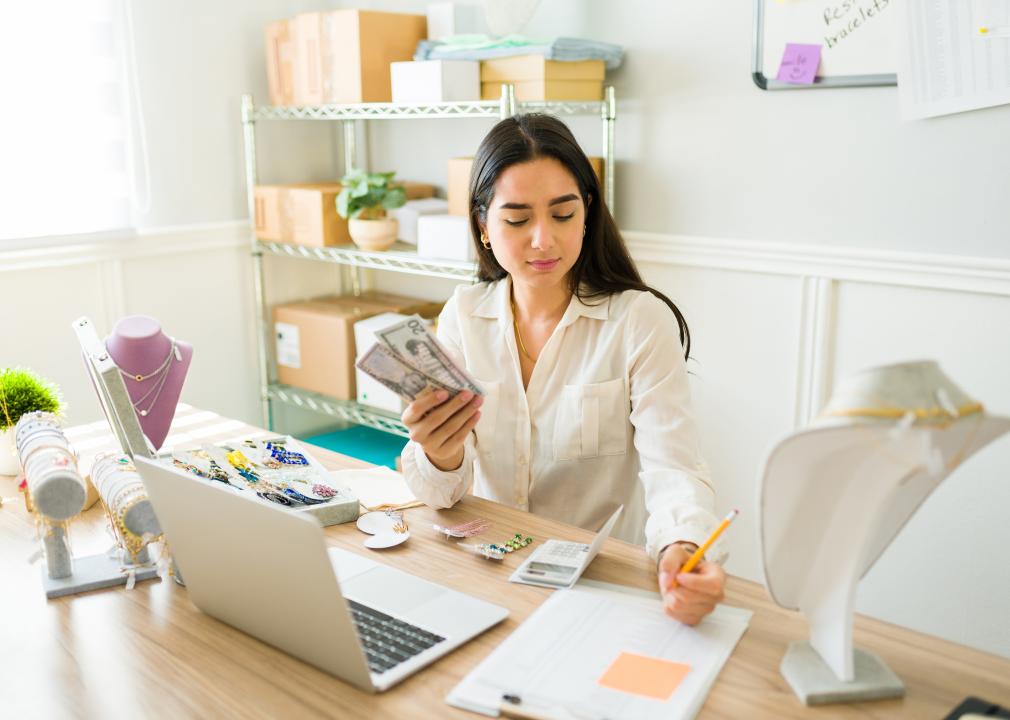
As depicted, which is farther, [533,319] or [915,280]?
[915,280]

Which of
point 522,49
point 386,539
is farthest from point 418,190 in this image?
point 386,539

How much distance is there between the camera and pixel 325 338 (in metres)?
3.16

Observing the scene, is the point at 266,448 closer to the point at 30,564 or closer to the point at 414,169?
the point at 30,564

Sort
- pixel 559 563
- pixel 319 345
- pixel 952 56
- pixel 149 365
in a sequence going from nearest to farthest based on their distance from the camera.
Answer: pixel 559 563 → pixel 149 365 → pixel 952 56 → pixel 319 345

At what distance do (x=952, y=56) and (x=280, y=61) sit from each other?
2088 mm

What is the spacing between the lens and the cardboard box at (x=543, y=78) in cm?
245

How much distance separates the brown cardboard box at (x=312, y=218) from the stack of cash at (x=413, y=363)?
182 cm

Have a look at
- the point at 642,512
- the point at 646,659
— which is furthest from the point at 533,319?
the point at 646,659

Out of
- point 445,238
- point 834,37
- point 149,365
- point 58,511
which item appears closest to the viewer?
point 58,511

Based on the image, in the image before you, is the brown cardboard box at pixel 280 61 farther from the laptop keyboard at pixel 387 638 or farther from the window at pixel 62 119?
the laptop keyboard at pixel 387 638

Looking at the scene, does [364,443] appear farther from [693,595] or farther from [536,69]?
[693,595]

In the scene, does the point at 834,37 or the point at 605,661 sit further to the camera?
the point at 834,37

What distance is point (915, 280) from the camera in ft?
7.20

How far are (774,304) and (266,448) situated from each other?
1466mm
